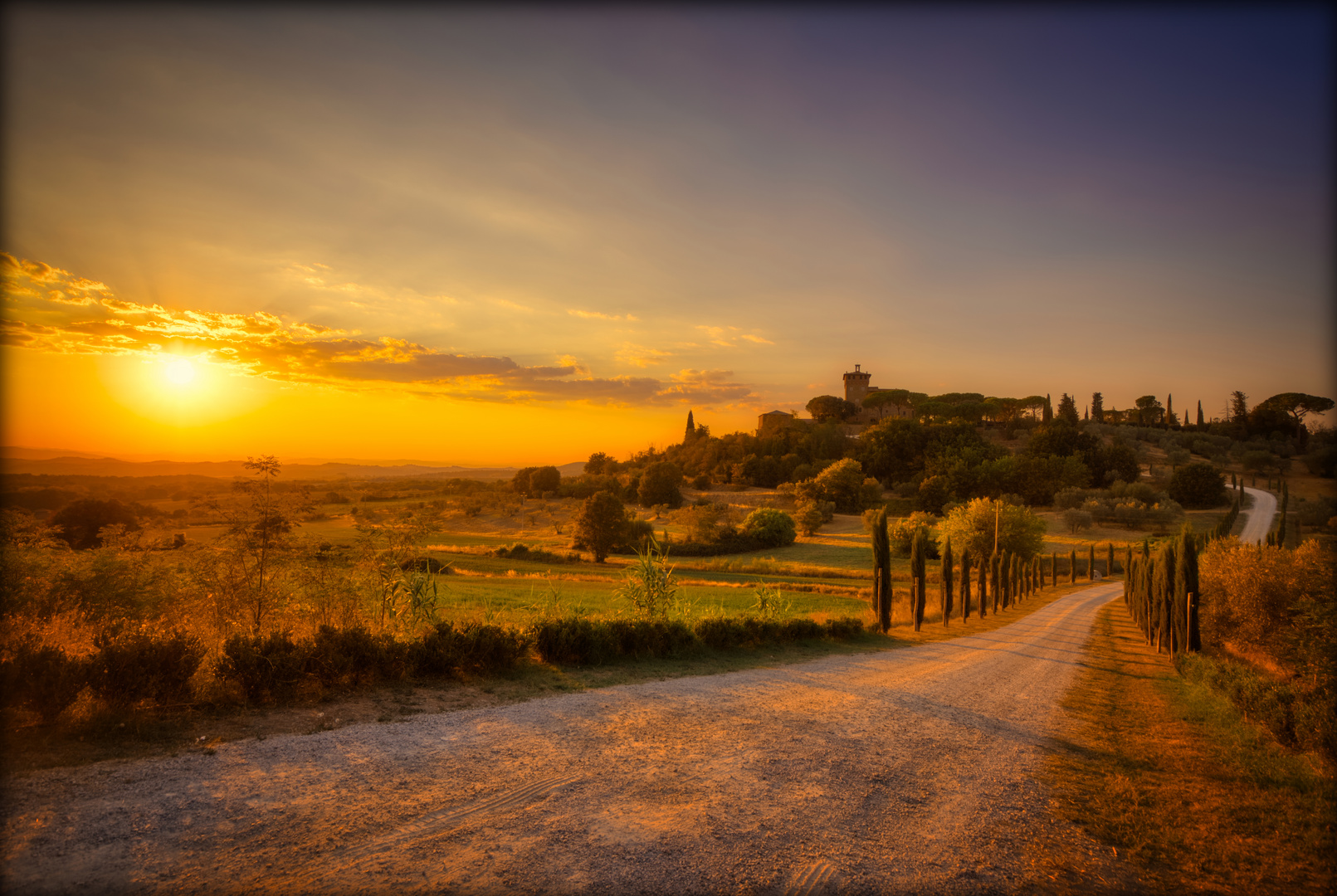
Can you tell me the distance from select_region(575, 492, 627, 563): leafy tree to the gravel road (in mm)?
47228

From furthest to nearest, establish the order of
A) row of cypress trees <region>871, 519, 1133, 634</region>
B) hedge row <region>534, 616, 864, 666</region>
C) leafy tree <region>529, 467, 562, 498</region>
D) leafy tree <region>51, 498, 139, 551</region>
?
1. leafy tree <region>529, 467, 562, 498</region>
2. row of cypress trees <region>871, 519, 1133, 634</region>
3. leafy tree <region>51, 498, 139, 551</region>
4. hedge row <region>534, 616, 864, 666</region>

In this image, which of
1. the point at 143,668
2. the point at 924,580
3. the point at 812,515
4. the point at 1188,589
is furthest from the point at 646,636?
the point at 812,515

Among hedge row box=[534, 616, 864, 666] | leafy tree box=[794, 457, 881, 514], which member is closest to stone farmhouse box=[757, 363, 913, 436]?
leafy tree box=[794, 457, 881, 514]

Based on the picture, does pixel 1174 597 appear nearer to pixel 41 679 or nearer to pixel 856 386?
pixel 41 679

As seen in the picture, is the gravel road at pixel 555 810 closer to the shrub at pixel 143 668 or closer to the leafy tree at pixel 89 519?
the shrub at pixel 143 668

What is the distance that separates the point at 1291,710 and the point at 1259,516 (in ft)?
273

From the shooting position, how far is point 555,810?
527 centimetres

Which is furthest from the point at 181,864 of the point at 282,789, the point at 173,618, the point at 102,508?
the point at 102,508

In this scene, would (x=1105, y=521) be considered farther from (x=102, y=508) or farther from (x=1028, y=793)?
(x=102, y=508)

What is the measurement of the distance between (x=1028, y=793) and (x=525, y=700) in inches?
257

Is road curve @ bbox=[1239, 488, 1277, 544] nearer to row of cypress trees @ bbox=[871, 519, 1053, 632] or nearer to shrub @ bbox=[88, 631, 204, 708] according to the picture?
row of cypress trees @ bbox=[871, 519, 1053, 632]

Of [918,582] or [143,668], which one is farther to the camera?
[918,582]

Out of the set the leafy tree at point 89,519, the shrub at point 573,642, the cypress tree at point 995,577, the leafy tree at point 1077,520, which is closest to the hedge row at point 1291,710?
the shrub at point 573,642

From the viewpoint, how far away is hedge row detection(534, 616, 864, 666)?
37.9ft
